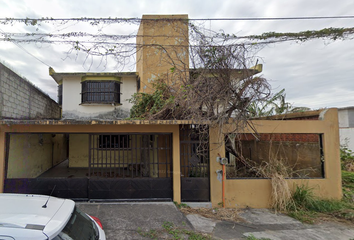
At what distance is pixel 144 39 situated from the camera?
29.1ft

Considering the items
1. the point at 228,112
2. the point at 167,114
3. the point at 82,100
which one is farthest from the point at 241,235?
the point at 82,100

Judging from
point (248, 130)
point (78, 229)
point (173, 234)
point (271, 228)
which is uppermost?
point (248, 130)

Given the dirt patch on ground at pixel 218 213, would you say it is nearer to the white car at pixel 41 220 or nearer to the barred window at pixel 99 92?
the white car at pixel 41 220

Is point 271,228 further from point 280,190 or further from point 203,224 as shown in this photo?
point 203,224

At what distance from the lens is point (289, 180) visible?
5551mm

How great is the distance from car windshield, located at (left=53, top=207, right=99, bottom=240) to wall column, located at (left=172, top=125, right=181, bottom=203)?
3314 millimetres

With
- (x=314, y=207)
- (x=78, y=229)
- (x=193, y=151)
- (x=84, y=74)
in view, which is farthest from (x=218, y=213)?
(x=84, y=74)

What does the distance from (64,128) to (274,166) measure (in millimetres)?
6807

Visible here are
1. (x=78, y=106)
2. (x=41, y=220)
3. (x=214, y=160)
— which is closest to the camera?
(x=41, y=220)

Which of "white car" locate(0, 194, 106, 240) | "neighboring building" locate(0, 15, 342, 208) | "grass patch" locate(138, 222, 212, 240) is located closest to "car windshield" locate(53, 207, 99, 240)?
"white car" locate(0, 194, 106, 240)

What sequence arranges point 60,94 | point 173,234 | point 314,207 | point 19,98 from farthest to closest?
point 60,94
point 19,98
point 314,207
point 173,234

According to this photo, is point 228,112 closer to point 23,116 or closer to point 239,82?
point 239,82

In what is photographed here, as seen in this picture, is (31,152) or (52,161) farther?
(52,161)

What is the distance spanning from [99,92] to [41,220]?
31.1 feet
